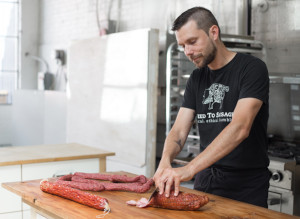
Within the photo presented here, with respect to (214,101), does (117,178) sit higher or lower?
lower

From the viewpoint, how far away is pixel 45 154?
3367 mm

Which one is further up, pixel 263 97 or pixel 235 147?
pixel 263 97

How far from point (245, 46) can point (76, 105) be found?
296cm

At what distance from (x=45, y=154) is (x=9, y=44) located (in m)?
5.91

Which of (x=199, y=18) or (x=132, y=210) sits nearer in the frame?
(x=132, y=210)

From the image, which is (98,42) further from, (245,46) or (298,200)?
(298,200)

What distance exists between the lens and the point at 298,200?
3.15m

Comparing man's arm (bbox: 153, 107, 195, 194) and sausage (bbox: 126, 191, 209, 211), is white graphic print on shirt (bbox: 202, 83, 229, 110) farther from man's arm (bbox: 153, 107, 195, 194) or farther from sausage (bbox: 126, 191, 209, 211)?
sausage (bbox: 126, 191, 209, 211)

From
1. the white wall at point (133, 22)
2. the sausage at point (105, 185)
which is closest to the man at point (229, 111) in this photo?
the sausage at point (105, 185)

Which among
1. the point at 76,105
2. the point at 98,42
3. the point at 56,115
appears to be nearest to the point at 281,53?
the point at 98,42

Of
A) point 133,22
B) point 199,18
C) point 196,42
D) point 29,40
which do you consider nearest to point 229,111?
point 196,42

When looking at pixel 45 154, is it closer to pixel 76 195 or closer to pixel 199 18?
pixel 76 195

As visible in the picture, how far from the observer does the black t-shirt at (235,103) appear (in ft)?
6.94

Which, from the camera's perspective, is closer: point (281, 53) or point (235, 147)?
point (235, 147)
